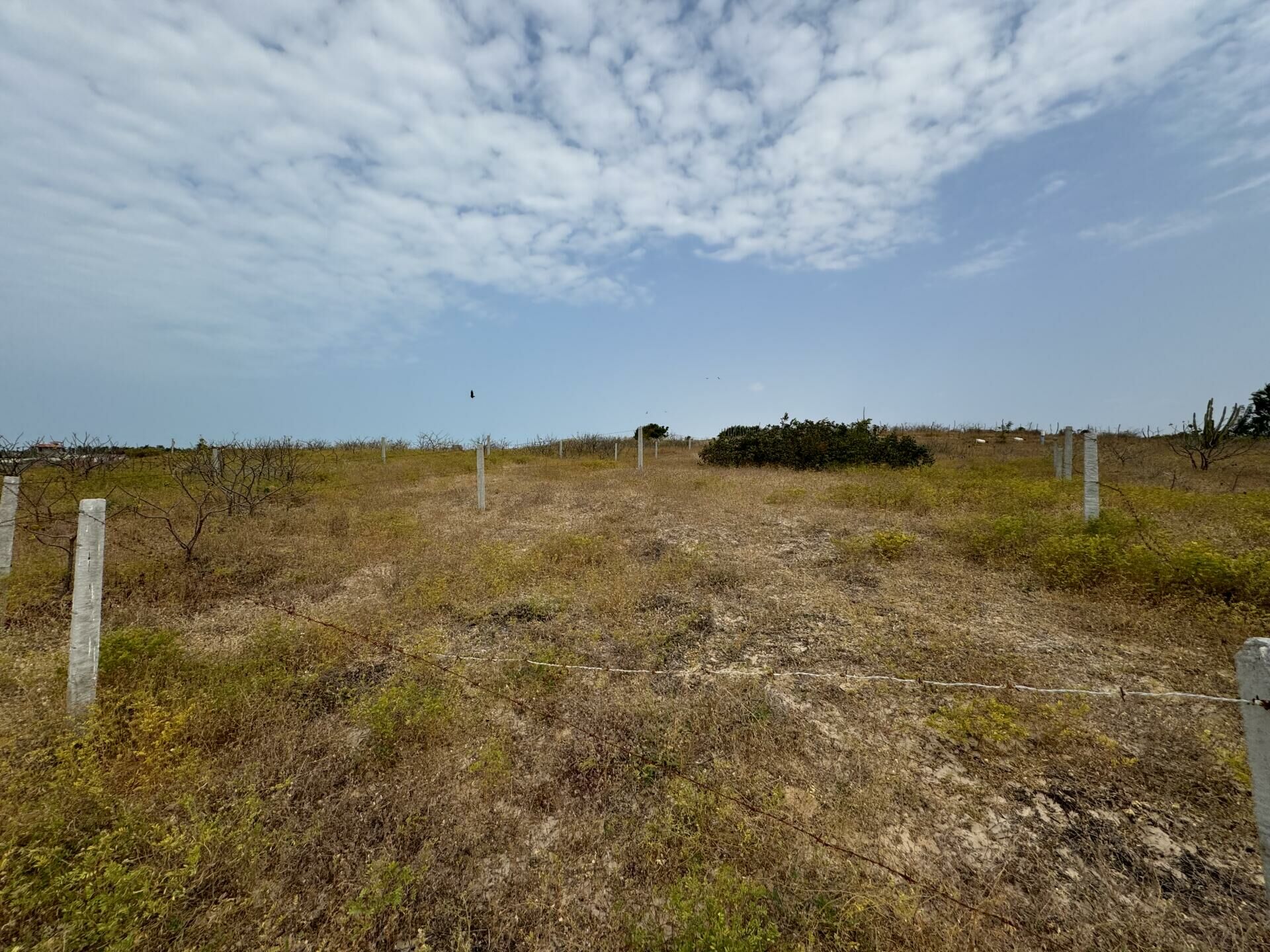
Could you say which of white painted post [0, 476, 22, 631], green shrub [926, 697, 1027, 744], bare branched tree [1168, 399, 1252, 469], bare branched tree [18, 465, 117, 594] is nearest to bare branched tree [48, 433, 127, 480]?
bare branched tree [18, 465, 117, 594]

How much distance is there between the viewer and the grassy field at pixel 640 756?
227cm

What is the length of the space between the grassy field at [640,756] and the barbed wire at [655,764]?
0.10ft

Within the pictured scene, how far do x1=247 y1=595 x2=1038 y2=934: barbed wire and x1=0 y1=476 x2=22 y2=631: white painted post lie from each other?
2.44 m

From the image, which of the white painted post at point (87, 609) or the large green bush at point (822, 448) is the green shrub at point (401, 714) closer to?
the white painted post at point (87, 609)

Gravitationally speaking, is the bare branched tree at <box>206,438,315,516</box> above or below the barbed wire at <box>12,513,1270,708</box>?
above

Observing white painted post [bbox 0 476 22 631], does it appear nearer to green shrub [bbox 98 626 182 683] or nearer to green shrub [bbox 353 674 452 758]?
green shrub [bbox 98 626 182 683]

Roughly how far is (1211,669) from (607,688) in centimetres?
509

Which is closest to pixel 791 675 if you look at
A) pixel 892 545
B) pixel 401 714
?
pixel 401 714

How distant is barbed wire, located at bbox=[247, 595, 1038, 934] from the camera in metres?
2.38

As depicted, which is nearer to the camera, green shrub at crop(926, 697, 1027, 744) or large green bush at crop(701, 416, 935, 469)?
green shrub at crop(926, 697, 1027, 744)

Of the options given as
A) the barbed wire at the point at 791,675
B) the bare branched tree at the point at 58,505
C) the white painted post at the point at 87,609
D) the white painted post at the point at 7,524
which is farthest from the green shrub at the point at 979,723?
the white painted post at the point at 7,524

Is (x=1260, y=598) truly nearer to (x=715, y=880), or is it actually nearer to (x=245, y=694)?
(x=715, y=880)

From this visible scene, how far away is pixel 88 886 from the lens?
85.7 inches

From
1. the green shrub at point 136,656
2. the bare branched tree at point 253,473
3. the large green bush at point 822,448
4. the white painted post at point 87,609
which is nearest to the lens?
the white painted post at point 87,609
